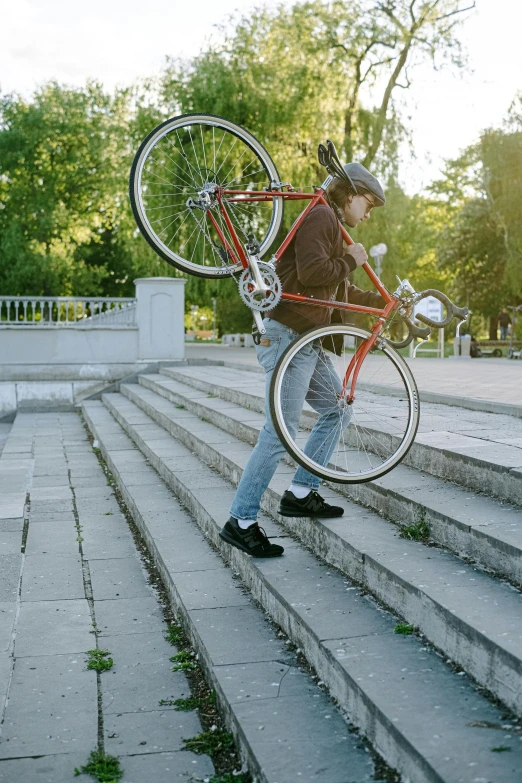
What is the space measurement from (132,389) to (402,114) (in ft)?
47.6

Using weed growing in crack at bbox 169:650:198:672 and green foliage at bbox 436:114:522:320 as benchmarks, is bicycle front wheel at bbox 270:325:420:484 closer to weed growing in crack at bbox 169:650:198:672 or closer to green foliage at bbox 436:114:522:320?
weed growing in crack at bbox 169:650:198:672

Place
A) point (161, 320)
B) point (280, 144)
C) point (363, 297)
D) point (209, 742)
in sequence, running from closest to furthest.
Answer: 1. point (209, 742)
2. point (363, 297)
3. point (161, 320)
4. point (280, 144)

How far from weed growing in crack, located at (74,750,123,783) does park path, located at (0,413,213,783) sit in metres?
0.03

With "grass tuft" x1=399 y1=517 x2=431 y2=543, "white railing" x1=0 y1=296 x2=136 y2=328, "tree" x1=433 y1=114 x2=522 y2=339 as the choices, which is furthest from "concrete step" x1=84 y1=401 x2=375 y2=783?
"tree" x1=433 y1=114 x2=522 y2=339

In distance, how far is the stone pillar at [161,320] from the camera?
746 inches

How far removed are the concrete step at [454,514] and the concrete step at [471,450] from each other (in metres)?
0.06

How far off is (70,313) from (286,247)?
16821mm

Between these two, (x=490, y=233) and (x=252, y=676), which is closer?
(x=252, y=676)

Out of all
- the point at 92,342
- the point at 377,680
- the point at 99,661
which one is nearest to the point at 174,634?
the point at 99,661

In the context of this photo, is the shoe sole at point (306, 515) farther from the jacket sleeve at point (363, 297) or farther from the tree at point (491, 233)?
the tree at point (491, 233)

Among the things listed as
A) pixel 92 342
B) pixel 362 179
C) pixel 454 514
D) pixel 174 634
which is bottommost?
pixel 174 634

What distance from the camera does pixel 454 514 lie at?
3.93 meters

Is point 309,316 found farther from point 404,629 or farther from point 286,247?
point 404,629

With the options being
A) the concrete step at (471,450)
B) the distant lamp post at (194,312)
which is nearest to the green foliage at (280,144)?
the distant lamp post at (194,312)
